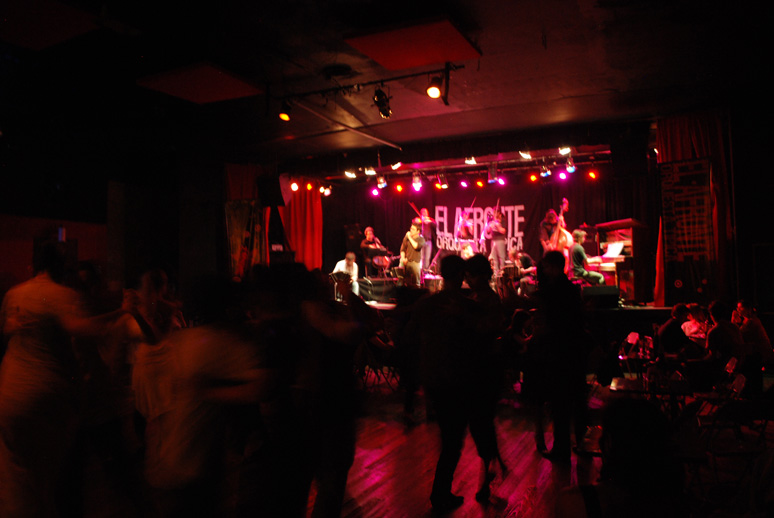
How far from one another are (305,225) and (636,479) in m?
12.4

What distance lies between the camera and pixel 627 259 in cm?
1038

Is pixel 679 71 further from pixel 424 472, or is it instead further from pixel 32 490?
pixel 32 490

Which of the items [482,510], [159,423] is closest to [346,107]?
[482,510]

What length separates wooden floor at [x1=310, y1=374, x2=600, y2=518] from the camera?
3.54m

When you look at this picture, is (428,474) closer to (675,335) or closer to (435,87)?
(675,335)

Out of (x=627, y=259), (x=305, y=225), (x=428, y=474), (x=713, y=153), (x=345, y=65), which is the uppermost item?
(x=345, y=65)

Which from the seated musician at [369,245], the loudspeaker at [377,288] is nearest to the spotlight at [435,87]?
the loudspeaker at [377,288]

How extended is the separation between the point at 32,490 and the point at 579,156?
40.1 ft

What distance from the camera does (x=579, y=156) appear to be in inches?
494

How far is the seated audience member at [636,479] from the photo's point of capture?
139 cm

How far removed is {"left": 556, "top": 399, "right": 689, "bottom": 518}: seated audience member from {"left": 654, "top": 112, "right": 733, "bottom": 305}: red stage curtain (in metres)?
8.20

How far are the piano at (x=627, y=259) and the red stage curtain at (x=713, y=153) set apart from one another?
152 cm

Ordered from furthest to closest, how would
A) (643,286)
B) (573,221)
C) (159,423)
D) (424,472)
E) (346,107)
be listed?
(573,221), (643,286), (346,107), (424,472), (159,423)

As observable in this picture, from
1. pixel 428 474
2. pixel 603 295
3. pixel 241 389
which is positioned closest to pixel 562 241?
pixel 603 295
